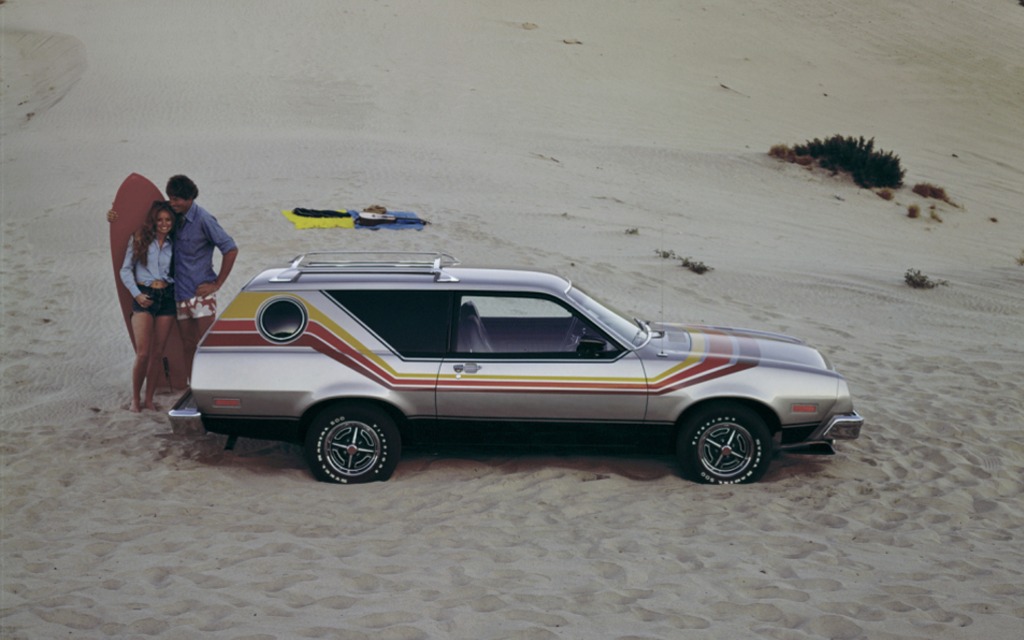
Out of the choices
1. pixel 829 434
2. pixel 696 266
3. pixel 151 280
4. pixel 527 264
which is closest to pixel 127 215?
pixel 151 280

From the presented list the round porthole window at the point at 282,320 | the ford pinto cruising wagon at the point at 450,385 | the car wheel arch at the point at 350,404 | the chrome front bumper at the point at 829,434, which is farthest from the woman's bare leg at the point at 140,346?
the chrome front bumper at the point at 829,434

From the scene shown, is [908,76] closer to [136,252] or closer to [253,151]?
[253,151]

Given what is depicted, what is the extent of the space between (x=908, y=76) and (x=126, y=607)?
36791 mm

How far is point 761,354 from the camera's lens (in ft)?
25.1

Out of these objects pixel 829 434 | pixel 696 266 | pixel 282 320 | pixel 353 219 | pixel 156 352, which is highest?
pixel 353 219

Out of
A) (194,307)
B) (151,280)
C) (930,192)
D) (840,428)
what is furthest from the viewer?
(930,192)

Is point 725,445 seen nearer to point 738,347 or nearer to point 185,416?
point 738,347

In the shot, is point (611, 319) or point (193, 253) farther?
point (193, 253)

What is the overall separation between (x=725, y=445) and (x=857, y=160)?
61.3 feet

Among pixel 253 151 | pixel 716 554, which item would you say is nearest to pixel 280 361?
pixel 716 554

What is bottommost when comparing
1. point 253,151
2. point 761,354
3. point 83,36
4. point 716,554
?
point 716,554

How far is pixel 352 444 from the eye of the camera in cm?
744

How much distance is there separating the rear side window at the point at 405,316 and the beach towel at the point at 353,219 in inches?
328

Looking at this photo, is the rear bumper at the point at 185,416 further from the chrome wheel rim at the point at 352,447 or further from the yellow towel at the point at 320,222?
the yellow towel at the point at 320,222
